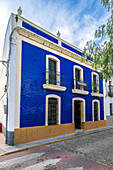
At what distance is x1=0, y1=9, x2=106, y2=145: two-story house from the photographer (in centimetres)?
708

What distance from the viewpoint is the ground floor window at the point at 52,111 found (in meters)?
8.76

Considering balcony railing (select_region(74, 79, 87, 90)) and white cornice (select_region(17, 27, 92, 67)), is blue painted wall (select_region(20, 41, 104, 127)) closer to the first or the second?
white cornice (select_region(17, 27, 92, 67))

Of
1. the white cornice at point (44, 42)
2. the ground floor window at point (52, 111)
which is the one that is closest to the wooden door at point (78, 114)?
the ground floor window at point (52, 111)

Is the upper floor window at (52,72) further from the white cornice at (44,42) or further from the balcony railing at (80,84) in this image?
the balcony railing at (80,84)

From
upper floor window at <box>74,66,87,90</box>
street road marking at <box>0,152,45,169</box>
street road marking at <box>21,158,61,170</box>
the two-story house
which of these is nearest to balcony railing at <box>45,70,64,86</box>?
the two-story house

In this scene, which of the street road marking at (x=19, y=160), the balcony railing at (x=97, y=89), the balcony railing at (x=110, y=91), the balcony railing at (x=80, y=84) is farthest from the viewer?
the balcony railing at (x=110, y=91)

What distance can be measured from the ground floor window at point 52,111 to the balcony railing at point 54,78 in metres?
1.24

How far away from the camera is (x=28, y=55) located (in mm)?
7871

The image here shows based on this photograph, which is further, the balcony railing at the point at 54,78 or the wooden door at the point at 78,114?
the wooden door at the point at 78,114

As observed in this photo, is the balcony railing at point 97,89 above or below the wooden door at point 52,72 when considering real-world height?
below

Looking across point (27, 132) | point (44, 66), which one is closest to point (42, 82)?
point (44, 66)

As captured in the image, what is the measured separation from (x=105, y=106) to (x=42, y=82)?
9.41m

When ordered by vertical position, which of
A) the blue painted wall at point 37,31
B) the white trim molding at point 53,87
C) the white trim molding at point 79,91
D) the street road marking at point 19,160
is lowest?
the street road marking at point 19,160

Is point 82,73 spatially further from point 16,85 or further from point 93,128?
point 16,85
